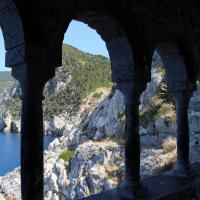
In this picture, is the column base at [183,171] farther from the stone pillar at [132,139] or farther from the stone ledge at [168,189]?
the stone pillar at [132,139]

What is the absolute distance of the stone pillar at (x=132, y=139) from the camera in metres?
5.35

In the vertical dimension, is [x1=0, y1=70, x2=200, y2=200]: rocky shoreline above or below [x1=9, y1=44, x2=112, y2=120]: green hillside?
below

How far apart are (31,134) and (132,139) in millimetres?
2022

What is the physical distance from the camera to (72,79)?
Answer: 89688 millimetres

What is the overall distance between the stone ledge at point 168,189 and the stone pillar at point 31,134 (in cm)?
121

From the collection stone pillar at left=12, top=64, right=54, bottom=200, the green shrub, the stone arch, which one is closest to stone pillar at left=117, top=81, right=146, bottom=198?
stone pillar at left=12, top=64, right=54, bottom=200

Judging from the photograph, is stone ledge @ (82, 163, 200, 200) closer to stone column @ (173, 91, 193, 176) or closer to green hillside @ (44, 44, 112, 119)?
stone column @ (173, 91, 193, 176)

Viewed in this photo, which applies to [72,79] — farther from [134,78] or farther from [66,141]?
[134,78]

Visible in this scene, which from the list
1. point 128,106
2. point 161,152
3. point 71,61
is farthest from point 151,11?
point 71,61

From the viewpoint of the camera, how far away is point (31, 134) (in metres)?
3.93

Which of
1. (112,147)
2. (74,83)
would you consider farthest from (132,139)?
(74,83)

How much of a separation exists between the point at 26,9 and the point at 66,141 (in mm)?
24955

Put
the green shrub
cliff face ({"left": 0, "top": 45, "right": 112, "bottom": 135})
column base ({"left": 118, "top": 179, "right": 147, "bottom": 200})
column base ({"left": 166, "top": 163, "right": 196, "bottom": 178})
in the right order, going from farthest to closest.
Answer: cliff face ({"left": 0, "top": 45, "right": 112, "bottom": 135})
the green shrub
column base ({"left": 166, "top": 163, "right": 196, "bottom": 178})
column base ({"left": 118, "top": 179, "right": 147, "bottom": 200})

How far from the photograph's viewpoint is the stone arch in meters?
3.85
